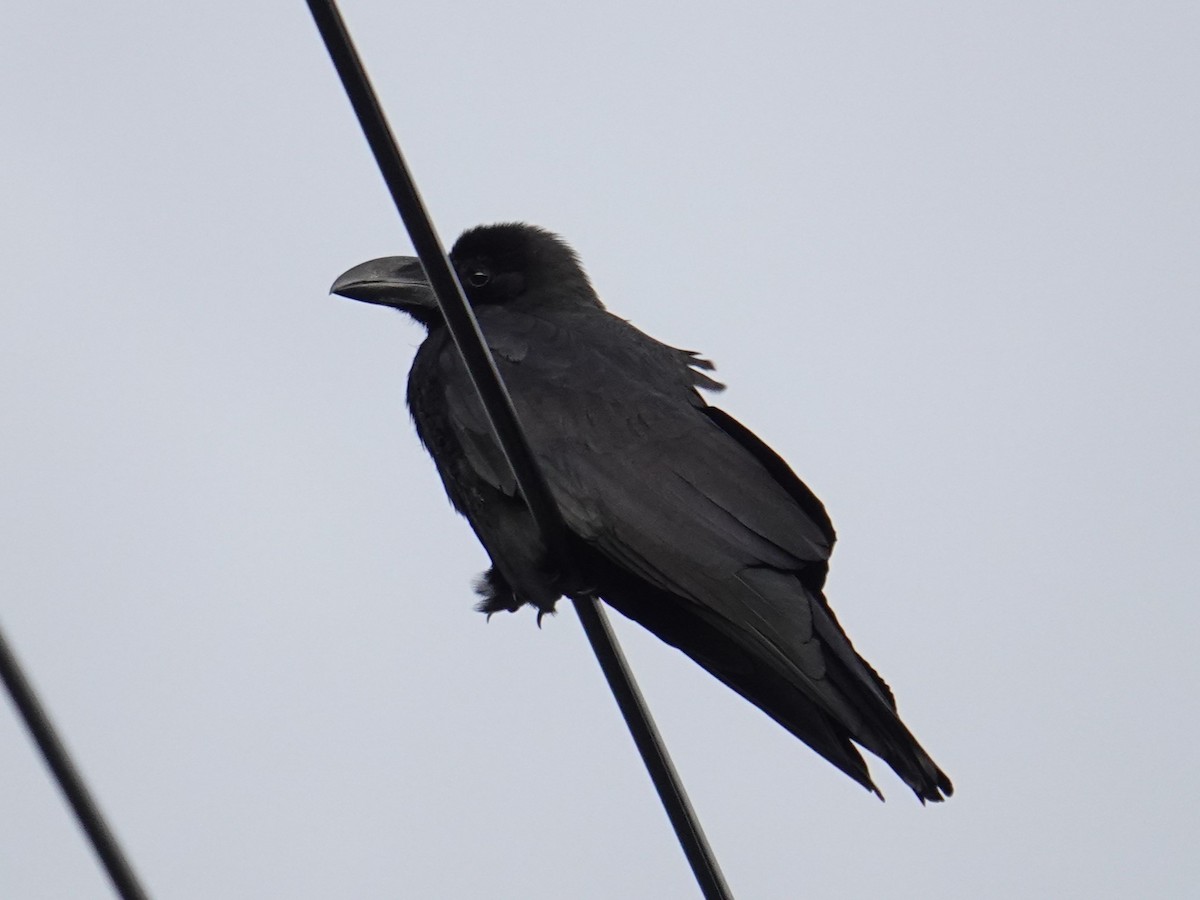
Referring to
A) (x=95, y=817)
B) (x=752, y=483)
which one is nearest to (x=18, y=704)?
(x=95, y=817)

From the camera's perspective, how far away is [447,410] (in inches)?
195

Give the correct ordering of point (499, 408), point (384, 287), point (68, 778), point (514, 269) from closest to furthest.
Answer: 1. point (68, 778)
2. point (499, 408)
3. point (384, 287)
4. point (514, 269)

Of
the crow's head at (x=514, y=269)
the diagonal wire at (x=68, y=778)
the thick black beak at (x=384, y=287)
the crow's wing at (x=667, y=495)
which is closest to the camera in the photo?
the diagonal wire at (x=68, y=778)

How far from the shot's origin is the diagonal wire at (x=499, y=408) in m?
2.42

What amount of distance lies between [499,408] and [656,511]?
1.48 metres

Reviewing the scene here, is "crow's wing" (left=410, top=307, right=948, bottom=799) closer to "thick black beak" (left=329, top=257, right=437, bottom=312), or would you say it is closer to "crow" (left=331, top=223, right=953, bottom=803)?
"crow" (left=331, top=223, right=953, bottom=803)

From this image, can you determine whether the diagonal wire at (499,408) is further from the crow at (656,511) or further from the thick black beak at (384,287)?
the thick black beak at (384,287)

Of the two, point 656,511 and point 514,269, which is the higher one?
point 514,269

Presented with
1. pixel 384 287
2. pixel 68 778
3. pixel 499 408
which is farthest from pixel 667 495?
pixel 68 778

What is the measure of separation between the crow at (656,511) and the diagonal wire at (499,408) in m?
0.44

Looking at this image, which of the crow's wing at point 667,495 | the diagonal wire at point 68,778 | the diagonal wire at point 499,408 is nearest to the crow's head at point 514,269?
the crow's wing at point 667,495

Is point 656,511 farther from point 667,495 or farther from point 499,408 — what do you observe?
point 499,408

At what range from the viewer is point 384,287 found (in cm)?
555

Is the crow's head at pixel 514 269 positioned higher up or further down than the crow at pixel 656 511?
higher up
